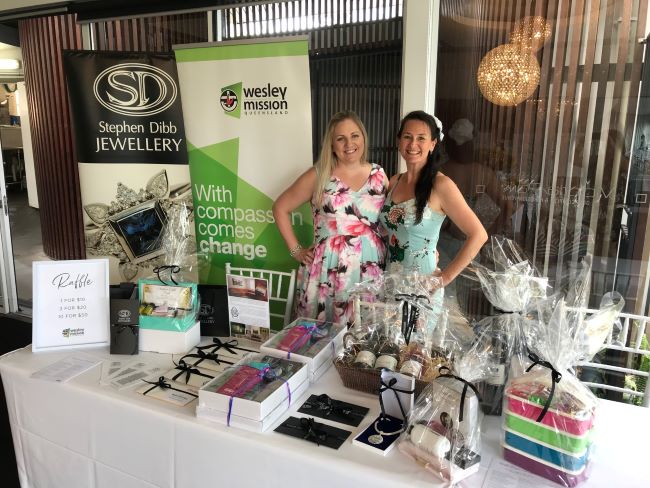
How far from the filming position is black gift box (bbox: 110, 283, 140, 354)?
1.83 meters

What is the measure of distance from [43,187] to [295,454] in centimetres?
507

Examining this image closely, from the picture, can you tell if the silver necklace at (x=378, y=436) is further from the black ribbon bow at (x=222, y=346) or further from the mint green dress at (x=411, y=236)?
the mint green dress at (x=411, y=236)

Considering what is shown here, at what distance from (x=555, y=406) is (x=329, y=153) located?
1528 mm

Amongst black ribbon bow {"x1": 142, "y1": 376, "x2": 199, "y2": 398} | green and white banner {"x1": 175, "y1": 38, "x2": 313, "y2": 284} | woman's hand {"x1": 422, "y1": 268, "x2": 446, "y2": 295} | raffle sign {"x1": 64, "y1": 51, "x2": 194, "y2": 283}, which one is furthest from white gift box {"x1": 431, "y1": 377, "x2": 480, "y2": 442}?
raffle sign {"x1": 64, "y1": 51, "x2": 194, "y2": 283}

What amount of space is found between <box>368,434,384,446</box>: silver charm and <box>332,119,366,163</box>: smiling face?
4.42 ft

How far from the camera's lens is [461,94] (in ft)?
8.47

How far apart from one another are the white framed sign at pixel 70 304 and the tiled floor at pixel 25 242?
3.29 metres

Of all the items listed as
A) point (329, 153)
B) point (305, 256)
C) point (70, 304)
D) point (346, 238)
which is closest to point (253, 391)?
point (70, 304)

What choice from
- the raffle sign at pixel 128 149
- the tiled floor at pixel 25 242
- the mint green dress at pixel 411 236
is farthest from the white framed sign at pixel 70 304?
the tiled floor at pixel 25 242

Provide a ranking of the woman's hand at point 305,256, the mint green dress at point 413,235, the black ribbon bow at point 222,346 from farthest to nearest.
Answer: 1. the woman's hand at point 305,256
2. the mint green dress at point 413,235
3. the black ribbon bow at point 222,346

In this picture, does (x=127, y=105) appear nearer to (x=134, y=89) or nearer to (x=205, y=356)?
(x=134, y=89)

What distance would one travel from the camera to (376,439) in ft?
4.19

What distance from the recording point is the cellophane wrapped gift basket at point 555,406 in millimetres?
1114

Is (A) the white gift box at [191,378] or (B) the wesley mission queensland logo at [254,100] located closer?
(A) the white gift box at [191,378]
